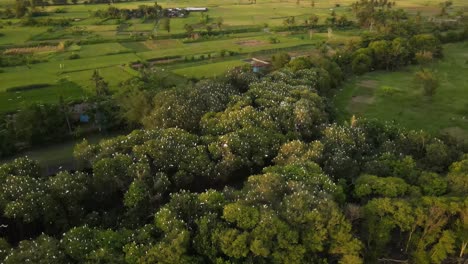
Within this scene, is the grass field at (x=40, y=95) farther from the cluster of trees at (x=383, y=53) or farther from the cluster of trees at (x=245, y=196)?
the cluster of trees at (x=383, y=53)

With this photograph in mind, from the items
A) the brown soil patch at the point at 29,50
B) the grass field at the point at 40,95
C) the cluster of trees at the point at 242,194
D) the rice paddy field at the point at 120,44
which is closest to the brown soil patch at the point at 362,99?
the cluster of trees at the point at 242,194

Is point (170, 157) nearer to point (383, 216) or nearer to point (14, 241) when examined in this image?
point (14, 241)

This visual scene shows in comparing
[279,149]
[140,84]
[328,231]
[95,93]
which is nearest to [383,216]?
[328,231]

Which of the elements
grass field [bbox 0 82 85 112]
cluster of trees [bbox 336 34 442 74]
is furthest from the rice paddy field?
cluster of trees [bbox 336 34 442 74]

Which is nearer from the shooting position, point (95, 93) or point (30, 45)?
point (95, 93)

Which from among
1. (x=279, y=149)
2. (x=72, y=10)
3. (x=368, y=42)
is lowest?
(x=279, y=149)

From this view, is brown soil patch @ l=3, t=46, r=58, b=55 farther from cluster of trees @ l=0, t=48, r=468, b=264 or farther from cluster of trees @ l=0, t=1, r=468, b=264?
cluster of trees @ l=0, t=48, r=468, b=264

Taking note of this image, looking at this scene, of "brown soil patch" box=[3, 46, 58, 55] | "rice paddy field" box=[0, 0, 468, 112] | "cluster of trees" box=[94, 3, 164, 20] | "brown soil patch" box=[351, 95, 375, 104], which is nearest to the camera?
"brown soil patch" box=[351, 95, 375, 104]

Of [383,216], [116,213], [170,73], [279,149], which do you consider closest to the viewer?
[383,216]

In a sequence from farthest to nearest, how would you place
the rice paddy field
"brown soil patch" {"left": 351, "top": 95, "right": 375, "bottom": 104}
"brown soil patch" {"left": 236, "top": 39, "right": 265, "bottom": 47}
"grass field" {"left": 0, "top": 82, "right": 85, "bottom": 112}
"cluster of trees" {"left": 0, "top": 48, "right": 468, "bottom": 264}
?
"brown soil patch" {"left": 236, "top": 39, "right": 265, "bottom": 47}, the rice paddy field, "brown soil patch" {"left": 351, "top": 95, "right": 375, "bottom": 104}, "grass field" {"left": 0, "top": 82, "right": 85, "bottom": 112}, "cluster of trees" {"left": 0, "top": 48, "right": 468, "bottom": 264}
